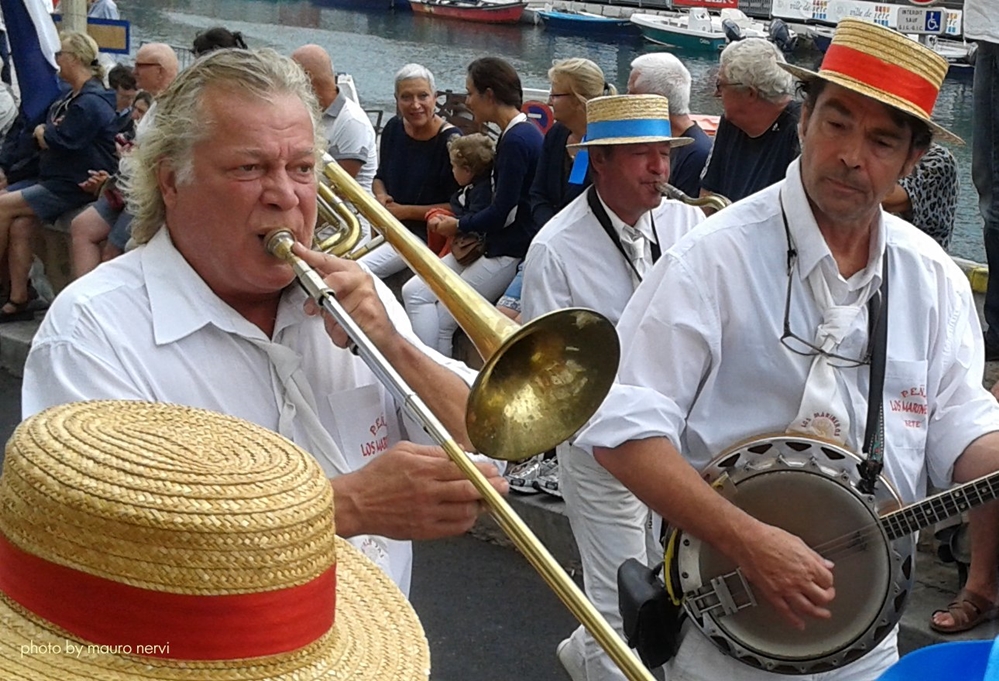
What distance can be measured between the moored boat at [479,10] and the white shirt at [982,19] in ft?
148

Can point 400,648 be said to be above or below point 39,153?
above

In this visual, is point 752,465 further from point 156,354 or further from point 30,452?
point 30,452

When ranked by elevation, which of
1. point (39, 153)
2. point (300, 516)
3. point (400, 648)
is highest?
point (300, 516)

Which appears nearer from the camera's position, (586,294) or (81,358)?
(81,358)

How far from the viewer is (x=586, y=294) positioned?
4.54m

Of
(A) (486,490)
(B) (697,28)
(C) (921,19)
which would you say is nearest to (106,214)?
(A) (486,490)

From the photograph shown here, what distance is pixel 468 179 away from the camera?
707 cm

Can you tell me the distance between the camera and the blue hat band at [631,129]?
15.8 feet

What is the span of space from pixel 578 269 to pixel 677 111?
1.89 metres

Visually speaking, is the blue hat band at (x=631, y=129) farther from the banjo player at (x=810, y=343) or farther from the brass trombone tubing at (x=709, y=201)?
the banjo player at (x=810, y=343)

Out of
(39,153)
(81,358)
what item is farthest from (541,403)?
(39,153)

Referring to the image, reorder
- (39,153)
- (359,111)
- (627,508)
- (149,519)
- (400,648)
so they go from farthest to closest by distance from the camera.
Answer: (39,153)
(359,111)
(627,508)
(400,648)
(149,519)

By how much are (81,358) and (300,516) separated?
30.6 inches

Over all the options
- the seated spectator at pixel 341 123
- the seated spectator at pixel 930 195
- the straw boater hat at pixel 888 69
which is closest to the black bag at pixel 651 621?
the straw boater hat at pixel 888 69
